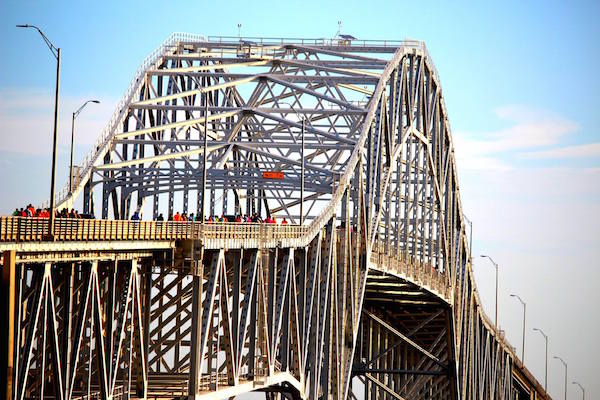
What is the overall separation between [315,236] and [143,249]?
74.0 feet

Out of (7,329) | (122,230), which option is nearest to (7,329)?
(7,329)

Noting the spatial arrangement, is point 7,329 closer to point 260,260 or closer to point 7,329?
point 7,329

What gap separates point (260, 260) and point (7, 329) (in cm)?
2275

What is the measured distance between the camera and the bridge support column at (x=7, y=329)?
37.2 meters

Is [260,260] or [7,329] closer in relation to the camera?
[7,329]

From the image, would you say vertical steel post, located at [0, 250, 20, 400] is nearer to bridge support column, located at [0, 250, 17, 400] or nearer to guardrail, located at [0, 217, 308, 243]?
bridge support column, located at [0, 250, 17, 400]

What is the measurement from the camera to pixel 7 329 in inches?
1465

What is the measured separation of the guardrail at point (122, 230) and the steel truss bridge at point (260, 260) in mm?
89

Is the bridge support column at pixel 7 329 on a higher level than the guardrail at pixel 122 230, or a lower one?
lower

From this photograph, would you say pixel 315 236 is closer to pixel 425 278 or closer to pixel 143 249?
pixel 143 249

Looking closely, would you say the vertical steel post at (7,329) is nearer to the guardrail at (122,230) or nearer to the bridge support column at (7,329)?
the bridge support column at (7,329)

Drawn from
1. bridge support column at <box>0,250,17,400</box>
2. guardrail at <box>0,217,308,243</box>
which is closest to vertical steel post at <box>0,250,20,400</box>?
bridge support column at <box>0,250,17,400</box>

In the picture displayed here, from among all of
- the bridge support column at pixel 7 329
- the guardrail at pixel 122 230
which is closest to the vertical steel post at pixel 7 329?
the bridge support column at pixel 7 329

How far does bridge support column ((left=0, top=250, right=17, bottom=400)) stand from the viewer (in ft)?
122
